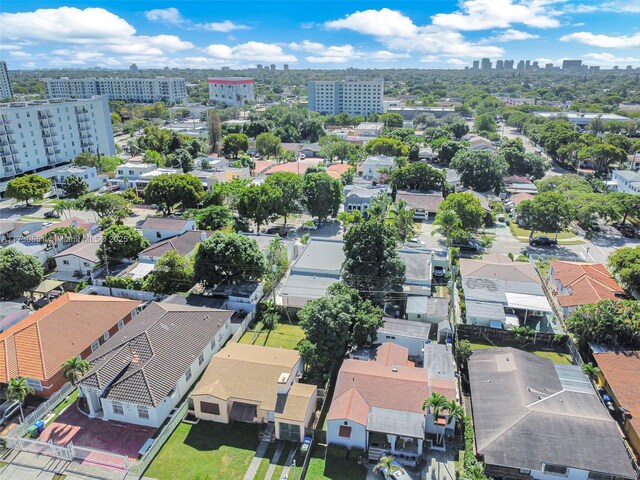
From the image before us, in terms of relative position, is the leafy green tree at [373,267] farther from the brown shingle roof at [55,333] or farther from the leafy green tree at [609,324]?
the brown shingle roof at [55,333]

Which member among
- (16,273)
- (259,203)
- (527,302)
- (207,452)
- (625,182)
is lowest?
(207,452)

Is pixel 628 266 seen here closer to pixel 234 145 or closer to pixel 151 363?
pixel 151 363

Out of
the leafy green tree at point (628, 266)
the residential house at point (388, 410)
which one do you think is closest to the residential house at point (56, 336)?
the residential house at point (388, 410)

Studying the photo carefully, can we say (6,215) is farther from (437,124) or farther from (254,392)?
(437,124)

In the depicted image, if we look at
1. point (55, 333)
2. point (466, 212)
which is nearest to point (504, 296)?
point (466, 212)

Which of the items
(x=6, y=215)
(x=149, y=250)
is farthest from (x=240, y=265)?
(x=6, y=215)
